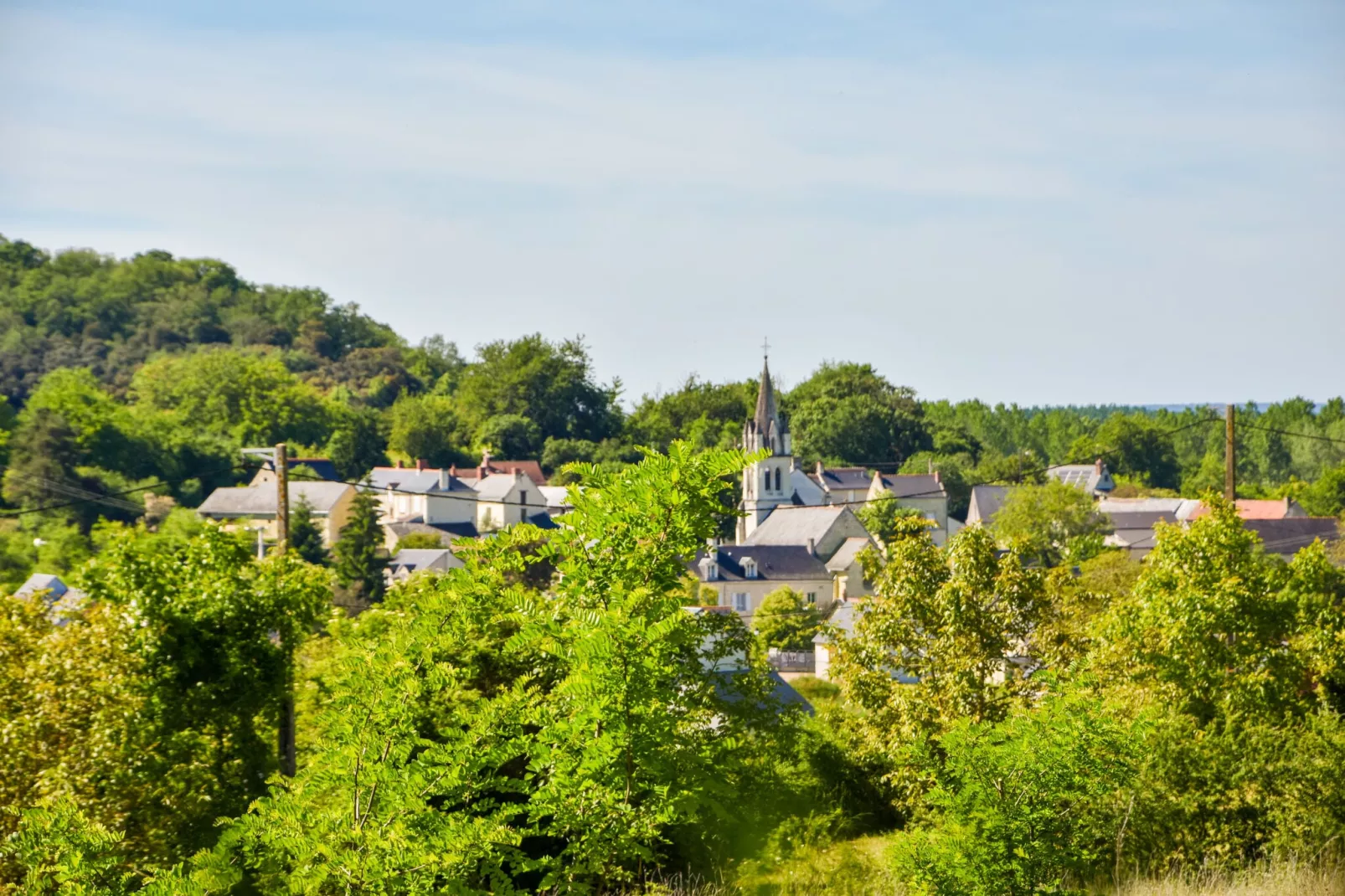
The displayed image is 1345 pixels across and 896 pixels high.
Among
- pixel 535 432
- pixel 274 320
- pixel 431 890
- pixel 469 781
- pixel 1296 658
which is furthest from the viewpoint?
pixel 274 320

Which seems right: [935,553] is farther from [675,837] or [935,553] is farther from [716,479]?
[716,479]

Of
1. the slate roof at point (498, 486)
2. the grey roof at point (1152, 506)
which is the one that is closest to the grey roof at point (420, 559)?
the slate roof at point (498, 486)

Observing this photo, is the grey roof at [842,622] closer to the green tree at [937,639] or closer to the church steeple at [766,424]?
the green tree at [937,639]


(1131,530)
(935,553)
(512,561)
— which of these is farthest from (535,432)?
(512,561)

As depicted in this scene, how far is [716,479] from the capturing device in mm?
6301

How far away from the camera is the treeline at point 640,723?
561cm

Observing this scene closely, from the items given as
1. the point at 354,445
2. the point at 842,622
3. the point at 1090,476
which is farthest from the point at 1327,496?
the point at 354,445

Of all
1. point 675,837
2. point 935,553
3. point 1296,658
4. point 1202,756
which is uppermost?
point 935,553

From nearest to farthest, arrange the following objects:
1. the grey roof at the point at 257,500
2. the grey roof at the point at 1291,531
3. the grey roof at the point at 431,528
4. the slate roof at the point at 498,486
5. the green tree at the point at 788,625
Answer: the green tree at the point at 788,625
the grey roof at the point at 1291,531
the grey roof at the point at 257,500
the grey roof at the point at 431,528
the slate roof at the point at 498,486

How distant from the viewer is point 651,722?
5.84m

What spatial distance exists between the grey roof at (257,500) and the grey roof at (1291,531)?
4791cm

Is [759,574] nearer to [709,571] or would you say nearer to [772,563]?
[772,563]

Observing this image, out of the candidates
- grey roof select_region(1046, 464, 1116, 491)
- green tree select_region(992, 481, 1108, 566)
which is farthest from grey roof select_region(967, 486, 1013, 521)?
green tree select_region(992, 481, 1108, 566)

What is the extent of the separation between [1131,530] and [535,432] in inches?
1997
